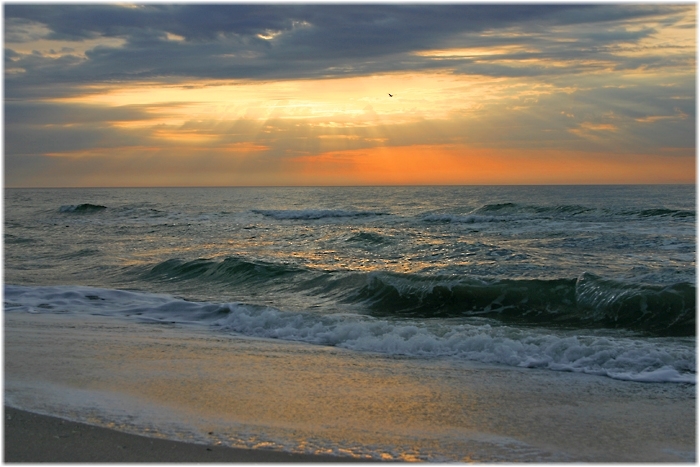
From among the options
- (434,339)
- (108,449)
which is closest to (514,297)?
(434,339)

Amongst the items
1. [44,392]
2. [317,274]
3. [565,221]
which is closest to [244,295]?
[317,274]

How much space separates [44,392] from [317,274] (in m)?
9.08

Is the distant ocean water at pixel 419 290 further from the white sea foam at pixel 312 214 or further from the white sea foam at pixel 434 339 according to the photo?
the white sea foam at pixel 312 214

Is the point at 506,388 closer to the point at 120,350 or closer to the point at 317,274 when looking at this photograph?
the point at 120,350

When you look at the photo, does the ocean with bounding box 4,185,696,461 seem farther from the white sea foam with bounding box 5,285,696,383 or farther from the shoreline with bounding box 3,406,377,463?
the shoreline with bounding box 3,406,377,463

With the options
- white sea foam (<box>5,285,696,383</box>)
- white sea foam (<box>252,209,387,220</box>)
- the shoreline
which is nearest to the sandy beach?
the shoreline

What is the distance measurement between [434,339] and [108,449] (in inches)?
184

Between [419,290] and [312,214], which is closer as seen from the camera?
[419,290]

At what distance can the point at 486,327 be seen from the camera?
28.7 ft

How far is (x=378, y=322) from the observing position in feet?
29.4

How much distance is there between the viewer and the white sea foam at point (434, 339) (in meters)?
7.01

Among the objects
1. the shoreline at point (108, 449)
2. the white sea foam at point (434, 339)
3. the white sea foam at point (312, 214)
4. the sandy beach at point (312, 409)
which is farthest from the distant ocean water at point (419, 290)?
the white sea foam at point (312, 214)

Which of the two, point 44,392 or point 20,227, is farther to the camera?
point 20,227

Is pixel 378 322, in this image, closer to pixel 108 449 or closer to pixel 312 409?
pixel 312 409
